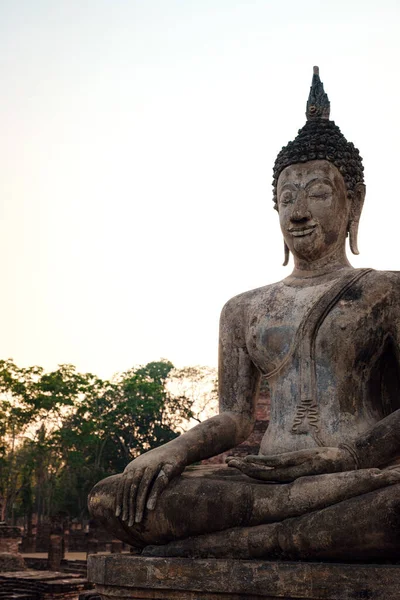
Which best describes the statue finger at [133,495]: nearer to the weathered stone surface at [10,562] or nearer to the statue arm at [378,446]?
the statue arm at [378,446]

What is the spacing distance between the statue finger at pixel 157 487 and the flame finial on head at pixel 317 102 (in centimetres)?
242

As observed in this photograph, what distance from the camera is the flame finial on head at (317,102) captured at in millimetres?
4867

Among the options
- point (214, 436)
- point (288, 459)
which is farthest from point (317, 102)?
point (288, 459)

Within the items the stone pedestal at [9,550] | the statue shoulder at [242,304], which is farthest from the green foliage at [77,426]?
the statue shoulder at [242,304]

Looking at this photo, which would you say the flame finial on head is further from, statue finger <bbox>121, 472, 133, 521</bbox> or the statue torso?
statue finger <bbox>121, 472, 133, 521</bbox>

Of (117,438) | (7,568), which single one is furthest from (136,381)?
(7,568)

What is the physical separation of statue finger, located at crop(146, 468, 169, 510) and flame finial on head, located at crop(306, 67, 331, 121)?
95.3 inches

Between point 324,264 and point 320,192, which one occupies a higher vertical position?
point 320,192

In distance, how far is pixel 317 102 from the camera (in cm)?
488

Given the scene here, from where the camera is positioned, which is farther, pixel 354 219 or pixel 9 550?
pixel 9 550

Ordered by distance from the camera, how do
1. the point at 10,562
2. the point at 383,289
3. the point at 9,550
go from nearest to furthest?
the point at 383,289 < the point at 10,562 < the point at 9,550

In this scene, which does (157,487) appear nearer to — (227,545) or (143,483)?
(143,483)

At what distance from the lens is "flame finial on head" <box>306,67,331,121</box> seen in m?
4.87

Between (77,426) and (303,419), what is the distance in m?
33.8
